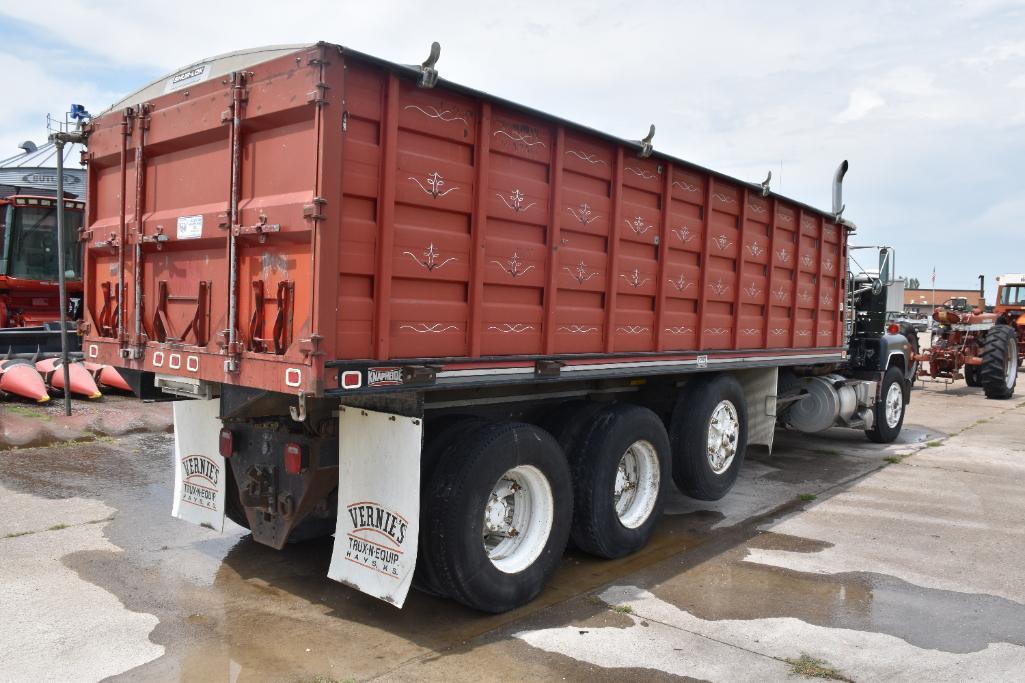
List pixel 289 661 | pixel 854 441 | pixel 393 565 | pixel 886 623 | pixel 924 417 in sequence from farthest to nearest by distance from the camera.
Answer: pixel 924 417 < pixel 854 441 < pixel 886 623 < pixel 393 565 < pixel 289 661

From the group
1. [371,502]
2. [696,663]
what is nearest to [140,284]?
[371,502]

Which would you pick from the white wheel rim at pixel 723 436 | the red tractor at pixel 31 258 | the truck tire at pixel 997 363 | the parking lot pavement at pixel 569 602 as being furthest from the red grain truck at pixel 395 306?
the truck tire at pixel 997 363

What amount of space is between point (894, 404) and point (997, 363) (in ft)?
24.1

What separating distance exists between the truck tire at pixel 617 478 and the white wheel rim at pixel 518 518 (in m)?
0.52

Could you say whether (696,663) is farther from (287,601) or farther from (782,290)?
(782,290)

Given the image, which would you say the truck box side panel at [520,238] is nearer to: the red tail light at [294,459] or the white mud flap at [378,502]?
the white mud flap at [378,502]

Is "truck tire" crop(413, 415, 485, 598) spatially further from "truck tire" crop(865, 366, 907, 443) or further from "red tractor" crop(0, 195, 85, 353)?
"red tractor" crop(0, 195, 85, 353)

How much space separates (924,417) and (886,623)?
10.4m

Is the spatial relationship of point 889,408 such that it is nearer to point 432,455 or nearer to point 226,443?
point 432,455

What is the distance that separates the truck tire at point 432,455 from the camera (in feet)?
14.5

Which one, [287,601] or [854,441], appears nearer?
[287,601]

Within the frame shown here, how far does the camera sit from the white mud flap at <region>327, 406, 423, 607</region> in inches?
165

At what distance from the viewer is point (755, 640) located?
4316mm

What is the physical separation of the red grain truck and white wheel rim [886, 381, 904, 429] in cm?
572
